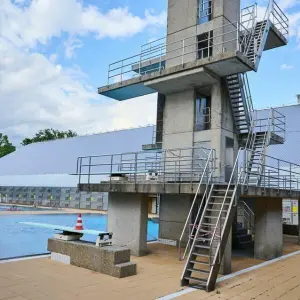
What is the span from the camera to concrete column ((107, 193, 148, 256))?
11.5 meters

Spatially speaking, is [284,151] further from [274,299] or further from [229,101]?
[274,299]

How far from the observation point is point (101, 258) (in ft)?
28.8

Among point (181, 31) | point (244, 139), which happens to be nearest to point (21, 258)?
point (244, 139)

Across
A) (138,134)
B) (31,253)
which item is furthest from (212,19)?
(138,134)

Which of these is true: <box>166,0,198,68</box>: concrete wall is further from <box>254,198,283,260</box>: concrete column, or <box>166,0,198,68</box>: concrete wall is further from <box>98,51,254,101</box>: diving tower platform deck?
<box>254,198,283,260</box>: concrete column

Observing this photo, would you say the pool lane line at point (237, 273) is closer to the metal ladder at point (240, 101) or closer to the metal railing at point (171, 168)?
the metal railing at point (171, 168)

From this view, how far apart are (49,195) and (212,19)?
31490 millimetres

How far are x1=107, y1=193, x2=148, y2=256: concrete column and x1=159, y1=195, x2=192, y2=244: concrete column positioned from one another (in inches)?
99.2

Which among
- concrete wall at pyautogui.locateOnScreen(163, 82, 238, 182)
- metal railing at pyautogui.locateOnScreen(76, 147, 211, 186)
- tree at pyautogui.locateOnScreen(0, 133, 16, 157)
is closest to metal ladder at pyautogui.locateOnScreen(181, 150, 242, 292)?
metal railing at pyautogui.locateOnScreen(76, 147, 211, 186)

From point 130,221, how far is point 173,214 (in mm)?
2878

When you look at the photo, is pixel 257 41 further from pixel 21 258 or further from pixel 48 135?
pixel 48 135

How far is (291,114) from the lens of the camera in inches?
1166

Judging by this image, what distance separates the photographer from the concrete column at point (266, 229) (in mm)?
11727

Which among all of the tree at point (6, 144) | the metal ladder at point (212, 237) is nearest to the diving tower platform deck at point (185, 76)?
the metal ladder at point (212, 237)
